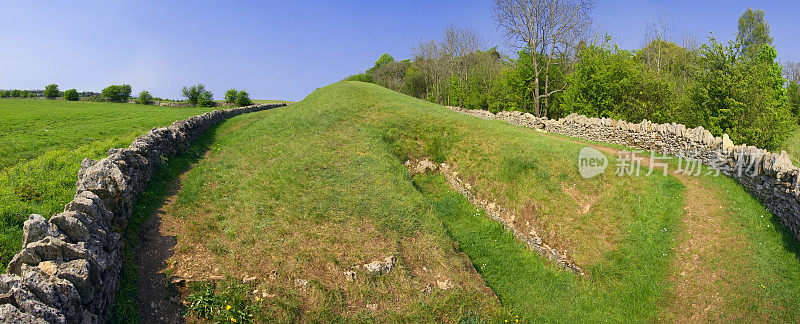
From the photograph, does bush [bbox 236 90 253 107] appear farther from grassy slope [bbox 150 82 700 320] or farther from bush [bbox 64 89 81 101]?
grassy slope [bbox 150 82 700 320]

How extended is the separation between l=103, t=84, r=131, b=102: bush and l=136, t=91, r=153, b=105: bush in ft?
8.11

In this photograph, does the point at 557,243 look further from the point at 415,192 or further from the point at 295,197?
the point at 295,197

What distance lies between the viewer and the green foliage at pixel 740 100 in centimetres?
1677

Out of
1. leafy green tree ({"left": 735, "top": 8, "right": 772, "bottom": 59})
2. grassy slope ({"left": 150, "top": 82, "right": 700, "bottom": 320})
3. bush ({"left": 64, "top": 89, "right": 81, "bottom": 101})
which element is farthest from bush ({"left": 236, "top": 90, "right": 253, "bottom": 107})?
leafy green tree ({"left": 735, "top": 8, "right": 772, "bottom": 59})

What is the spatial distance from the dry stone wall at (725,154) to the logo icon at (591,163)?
154 inches

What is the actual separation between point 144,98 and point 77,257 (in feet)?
166

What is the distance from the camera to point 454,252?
10539 millimetres

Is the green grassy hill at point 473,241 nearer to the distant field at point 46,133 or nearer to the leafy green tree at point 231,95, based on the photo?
the distant field at point 46,133

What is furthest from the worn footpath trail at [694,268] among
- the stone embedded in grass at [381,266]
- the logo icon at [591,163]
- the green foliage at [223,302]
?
the stone embedded in grass at [381,266]

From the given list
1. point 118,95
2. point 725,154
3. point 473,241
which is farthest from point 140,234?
point 118,95

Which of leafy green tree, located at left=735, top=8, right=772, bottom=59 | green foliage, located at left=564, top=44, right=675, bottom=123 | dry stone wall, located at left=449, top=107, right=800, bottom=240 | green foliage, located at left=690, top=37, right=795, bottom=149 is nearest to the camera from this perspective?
dry stone wall, located at left=449, top=107, right=800, bottom=240

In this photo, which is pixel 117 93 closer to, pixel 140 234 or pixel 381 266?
pixel 140 234

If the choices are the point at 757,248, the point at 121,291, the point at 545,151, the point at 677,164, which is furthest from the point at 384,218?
the point at 677,164

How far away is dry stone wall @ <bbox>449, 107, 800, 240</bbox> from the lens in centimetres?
1025
